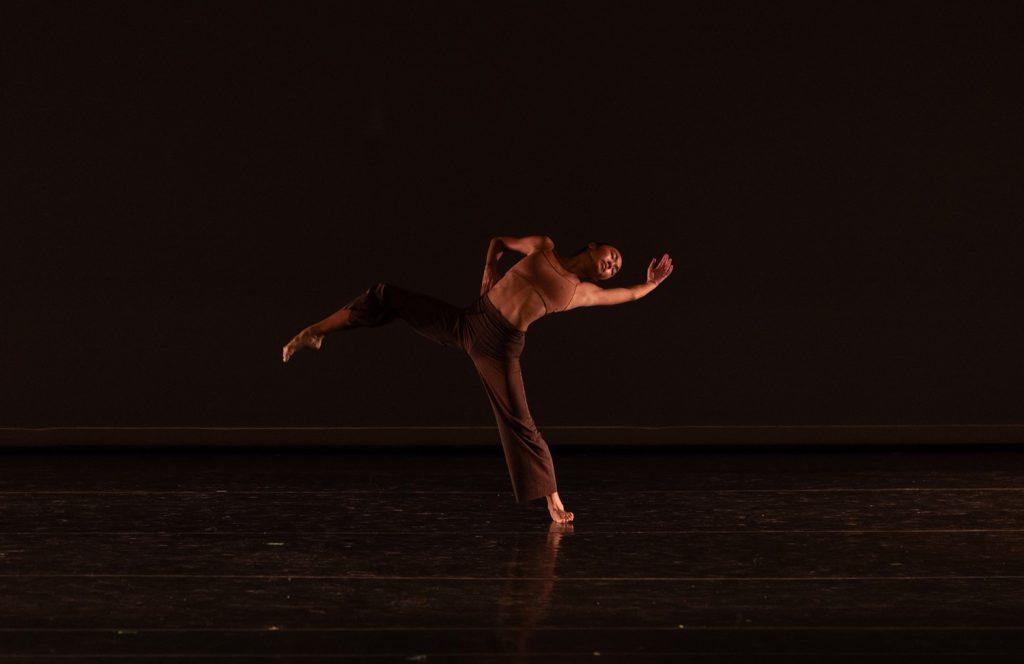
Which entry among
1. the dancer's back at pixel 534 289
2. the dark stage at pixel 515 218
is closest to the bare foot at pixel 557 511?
the dancer's back at pixel 534 289

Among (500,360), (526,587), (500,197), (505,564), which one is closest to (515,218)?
(500,197)

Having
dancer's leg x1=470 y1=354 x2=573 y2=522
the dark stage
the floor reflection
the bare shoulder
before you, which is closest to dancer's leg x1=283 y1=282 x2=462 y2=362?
dancer's leg x1=470 y1=354 x2=573 y2=522

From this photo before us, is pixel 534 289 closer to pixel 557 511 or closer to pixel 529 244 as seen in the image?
pixel 529 244

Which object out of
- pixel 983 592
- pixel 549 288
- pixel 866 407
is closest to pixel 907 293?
pixel 866 407

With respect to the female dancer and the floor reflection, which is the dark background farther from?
the floor reflection

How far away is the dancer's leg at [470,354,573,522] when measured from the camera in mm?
3869

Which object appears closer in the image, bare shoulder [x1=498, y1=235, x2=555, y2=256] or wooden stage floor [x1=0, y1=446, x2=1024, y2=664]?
wooden stage floor [x1=0, y1=446, x2=1024, y2=664]

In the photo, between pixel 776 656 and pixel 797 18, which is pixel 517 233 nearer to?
pixel 797 18

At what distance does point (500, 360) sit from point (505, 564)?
79 centimetres

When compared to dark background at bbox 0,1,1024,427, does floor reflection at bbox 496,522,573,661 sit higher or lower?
lower

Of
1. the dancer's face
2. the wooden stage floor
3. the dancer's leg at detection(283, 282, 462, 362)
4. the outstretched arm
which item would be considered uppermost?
the dancer's face

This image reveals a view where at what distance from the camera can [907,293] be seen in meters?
6.07

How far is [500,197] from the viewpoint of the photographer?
5.98 meters

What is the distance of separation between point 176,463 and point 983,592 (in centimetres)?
367
